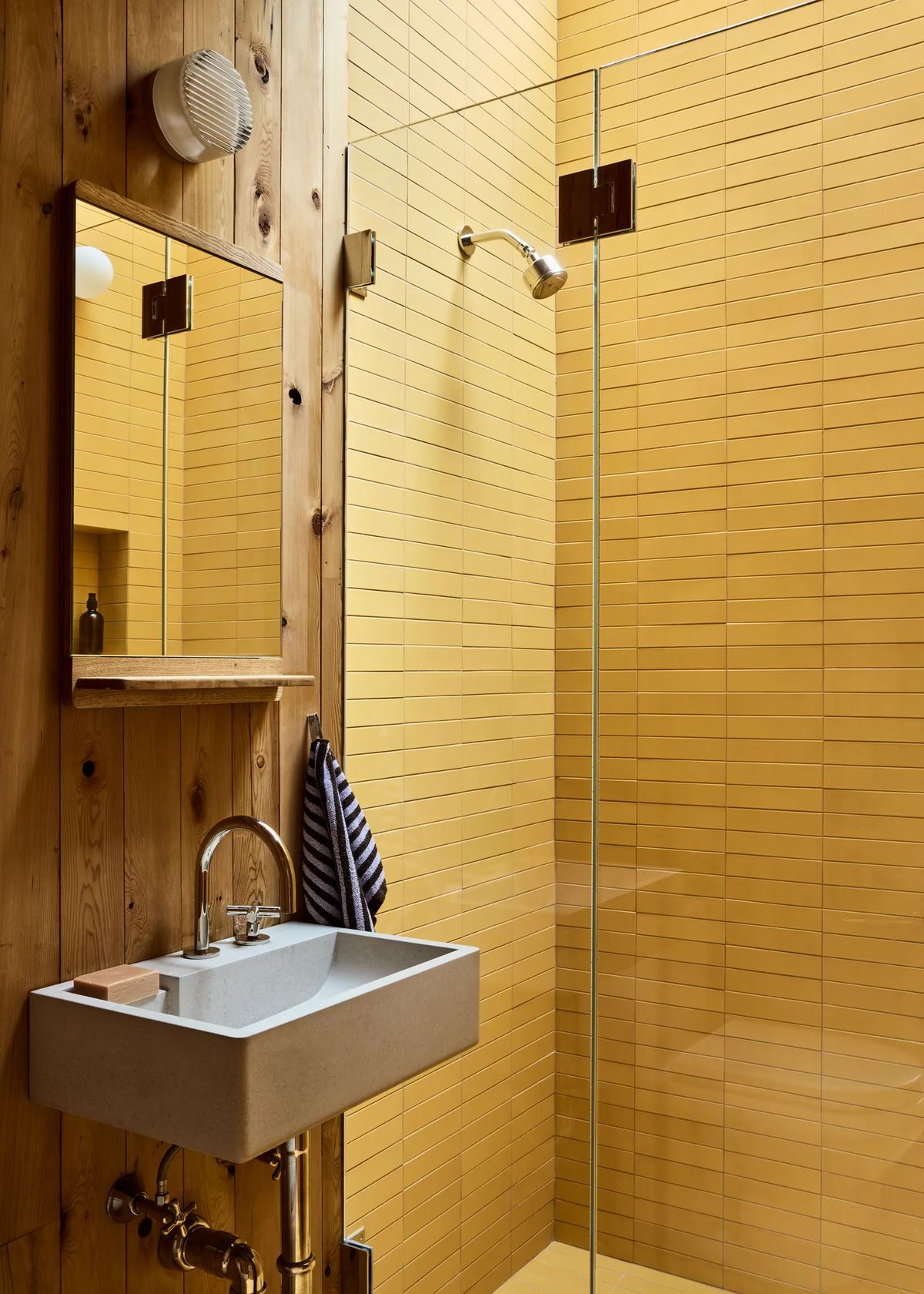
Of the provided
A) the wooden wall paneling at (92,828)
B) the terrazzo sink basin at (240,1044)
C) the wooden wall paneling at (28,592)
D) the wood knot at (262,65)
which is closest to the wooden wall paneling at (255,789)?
the terrazzo sink basin at (240,1044)

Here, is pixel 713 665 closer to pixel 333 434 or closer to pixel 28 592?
pixel 333 434

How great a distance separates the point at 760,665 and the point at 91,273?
4.06 feet

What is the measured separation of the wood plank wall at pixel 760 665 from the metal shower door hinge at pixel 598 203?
0.10 feet

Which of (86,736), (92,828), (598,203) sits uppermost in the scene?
(598,203)

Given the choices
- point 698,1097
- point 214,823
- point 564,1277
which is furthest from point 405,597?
point 564,1277

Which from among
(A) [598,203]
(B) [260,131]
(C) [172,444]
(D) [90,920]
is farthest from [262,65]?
(D) [90,920]

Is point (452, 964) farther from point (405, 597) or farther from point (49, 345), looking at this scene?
point (49, 345)

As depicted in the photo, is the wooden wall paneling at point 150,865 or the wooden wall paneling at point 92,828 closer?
the wooden wall paneling at point 92,828

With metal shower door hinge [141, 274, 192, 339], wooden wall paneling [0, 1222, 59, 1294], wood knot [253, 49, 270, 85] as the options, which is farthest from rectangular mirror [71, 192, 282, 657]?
wooden wall paneling [0, 1222, 59, 1294]

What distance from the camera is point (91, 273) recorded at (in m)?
1.60

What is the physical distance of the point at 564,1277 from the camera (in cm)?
194

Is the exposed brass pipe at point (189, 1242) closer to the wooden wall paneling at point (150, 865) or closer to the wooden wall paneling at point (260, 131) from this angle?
the wooden wall paneling at point (150, 865)

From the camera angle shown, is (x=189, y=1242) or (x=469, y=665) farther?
(x=469, y=665)

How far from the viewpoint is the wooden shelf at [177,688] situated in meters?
1.57
